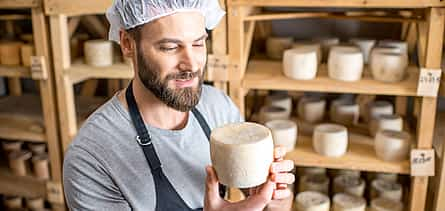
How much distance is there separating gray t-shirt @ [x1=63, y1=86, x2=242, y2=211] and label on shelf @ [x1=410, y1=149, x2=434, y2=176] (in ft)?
2.41

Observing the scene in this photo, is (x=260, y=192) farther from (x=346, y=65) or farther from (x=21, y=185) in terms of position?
(x=21, y=185)

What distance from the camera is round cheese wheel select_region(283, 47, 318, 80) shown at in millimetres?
1618

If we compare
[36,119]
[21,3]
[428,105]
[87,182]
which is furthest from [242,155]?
[36,119]

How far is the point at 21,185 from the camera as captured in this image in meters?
2.03

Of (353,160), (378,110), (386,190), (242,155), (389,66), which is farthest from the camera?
(378,110)

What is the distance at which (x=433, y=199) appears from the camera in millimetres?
1688

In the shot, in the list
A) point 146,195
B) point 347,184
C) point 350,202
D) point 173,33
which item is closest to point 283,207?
point 146,195

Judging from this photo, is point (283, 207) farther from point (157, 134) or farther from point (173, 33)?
point (173, 33)

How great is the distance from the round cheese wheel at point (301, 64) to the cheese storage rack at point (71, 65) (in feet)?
0.69

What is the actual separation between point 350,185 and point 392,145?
27 cm

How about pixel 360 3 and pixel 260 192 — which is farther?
pixel 360 3

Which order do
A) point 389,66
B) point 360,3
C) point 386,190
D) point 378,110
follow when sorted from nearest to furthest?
point 360,3 < point 389,66 < point 386,190 < point 378,110

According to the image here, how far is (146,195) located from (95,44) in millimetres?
789

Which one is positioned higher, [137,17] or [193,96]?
[137,17]
